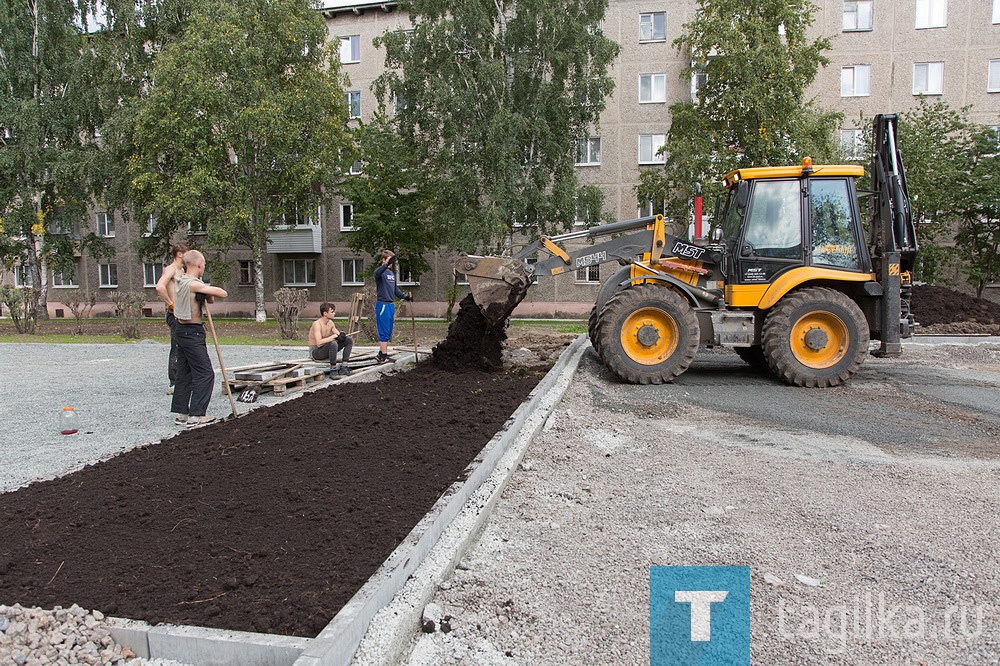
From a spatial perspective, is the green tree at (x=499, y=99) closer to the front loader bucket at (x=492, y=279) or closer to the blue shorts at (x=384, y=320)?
the blue shorts at (x=384, y=320)

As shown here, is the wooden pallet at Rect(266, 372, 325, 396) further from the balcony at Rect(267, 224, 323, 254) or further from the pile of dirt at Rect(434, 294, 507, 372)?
the balcony at Rect(267, 224, 323, 254)

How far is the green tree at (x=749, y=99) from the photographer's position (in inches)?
801

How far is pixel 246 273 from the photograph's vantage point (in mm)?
33781

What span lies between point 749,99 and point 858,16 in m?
11.5

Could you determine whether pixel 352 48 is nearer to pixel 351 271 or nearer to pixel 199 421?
pixel 351 271

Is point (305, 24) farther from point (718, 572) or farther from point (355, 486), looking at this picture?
point (718, 572)

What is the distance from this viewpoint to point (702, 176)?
21469mm

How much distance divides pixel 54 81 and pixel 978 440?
3086 centimetres

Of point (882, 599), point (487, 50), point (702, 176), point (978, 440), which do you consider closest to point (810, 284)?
point (978, 440)

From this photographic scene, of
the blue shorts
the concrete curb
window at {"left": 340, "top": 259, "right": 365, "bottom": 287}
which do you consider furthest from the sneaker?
window at {"left": 340, "top": 259, "right": 365, "bottom": 287}

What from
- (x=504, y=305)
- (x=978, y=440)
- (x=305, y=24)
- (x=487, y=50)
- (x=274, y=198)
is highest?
(x=305, y=24)

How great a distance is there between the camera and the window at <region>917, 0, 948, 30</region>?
2658 cm

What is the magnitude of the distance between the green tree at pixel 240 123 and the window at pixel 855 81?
20598mm

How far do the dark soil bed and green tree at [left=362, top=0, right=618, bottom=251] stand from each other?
1499cm
